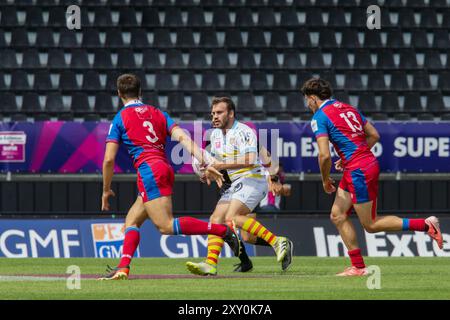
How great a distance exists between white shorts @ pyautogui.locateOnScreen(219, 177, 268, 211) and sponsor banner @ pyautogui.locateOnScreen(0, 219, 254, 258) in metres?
5.20

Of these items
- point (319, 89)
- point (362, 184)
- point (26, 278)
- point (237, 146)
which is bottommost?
point (26, 278)

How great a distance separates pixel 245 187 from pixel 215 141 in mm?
633

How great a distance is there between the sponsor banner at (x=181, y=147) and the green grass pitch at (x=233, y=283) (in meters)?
5.29

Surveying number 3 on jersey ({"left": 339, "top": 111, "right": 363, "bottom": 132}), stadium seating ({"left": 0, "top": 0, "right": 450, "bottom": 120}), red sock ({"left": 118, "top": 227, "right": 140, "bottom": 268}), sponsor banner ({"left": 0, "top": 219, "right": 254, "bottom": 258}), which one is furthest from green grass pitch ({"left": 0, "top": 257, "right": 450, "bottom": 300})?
stadium seating ({"left": 0, "top": 0, "right": 450, "bottom": 120})

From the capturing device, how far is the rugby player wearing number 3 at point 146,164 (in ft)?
34.0

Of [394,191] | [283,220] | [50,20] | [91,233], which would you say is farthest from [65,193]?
[50,20]

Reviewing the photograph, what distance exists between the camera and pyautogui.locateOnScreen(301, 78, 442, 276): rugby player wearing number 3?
11117 millimetres

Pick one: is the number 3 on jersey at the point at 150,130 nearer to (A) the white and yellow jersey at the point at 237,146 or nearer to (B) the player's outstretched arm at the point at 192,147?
(B) the player's outstretched arm at the point at 192,147

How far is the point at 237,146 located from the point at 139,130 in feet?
5.86

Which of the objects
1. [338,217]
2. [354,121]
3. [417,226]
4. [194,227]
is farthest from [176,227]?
[417,226]

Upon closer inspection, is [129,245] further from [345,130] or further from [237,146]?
[345,130]

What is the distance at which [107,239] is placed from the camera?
679 inches

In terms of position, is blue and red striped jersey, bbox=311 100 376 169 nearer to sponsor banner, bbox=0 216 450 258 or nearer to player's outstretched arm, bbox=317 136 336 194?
player's outstretched arm, bbox=317 136 336 194

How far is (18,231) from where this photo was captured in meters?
17.2
